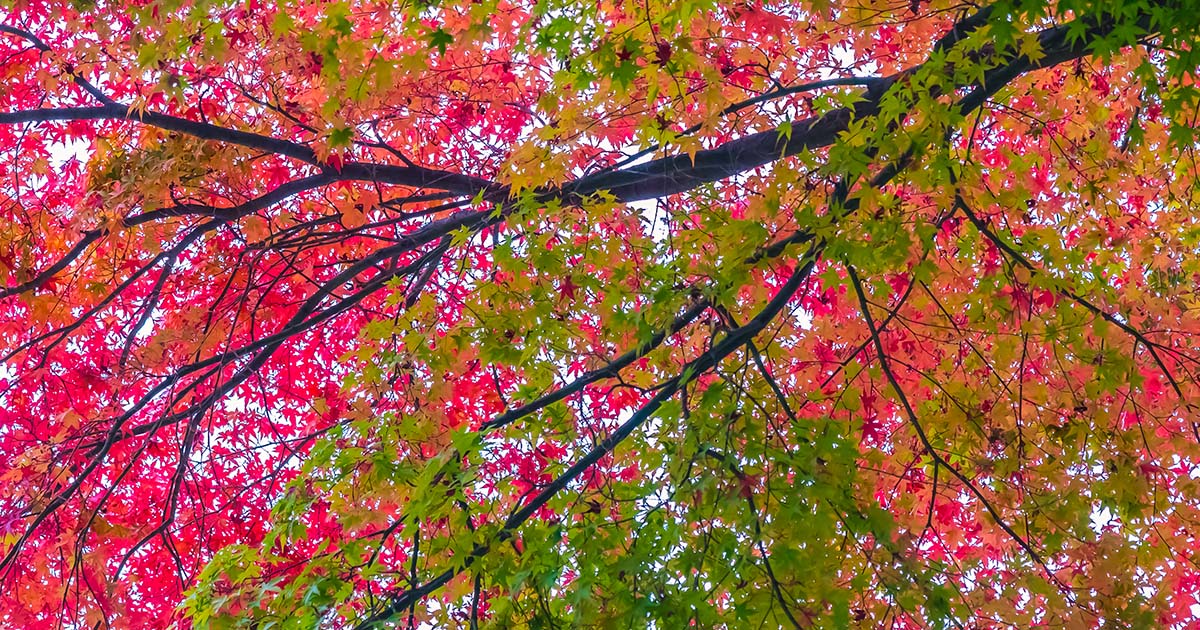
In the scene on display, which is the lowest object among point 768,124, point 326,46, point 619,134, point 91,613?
point 91,613

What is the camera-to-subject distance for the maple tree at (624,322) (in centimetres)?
354

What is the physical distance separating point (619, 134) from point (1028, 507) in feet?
8.53

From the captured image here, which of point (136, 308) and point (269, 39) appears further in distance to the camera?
point (136, 308)

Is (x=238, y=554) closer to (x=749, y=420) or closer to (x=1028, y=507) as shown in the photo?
(x=749, y=420)

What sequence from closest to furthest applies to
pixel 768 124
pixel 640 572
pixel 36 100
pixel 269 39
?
pixel 640 572, pixel 768 124, pixel 269 39, pixel 36 100

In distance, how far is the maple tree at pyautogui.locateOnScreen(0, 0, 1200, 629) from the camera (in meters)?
3.54

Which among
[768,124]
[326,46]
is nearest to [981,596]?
[768,124]

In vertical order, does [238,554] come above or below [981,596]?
above

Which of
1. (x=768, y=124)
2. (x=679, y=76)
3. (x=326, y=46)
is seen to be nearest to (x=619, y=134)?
(x=768, y=124)

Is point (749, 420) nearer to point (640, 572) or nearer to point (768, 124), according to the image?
point (640, 572)

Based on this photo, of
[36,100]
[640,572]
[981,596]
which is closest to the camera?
[640,572]

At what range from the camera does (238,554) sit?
425 centimetres

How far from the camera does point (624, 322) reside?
12.8ft

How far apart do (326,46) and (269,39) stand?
87.7 inches
